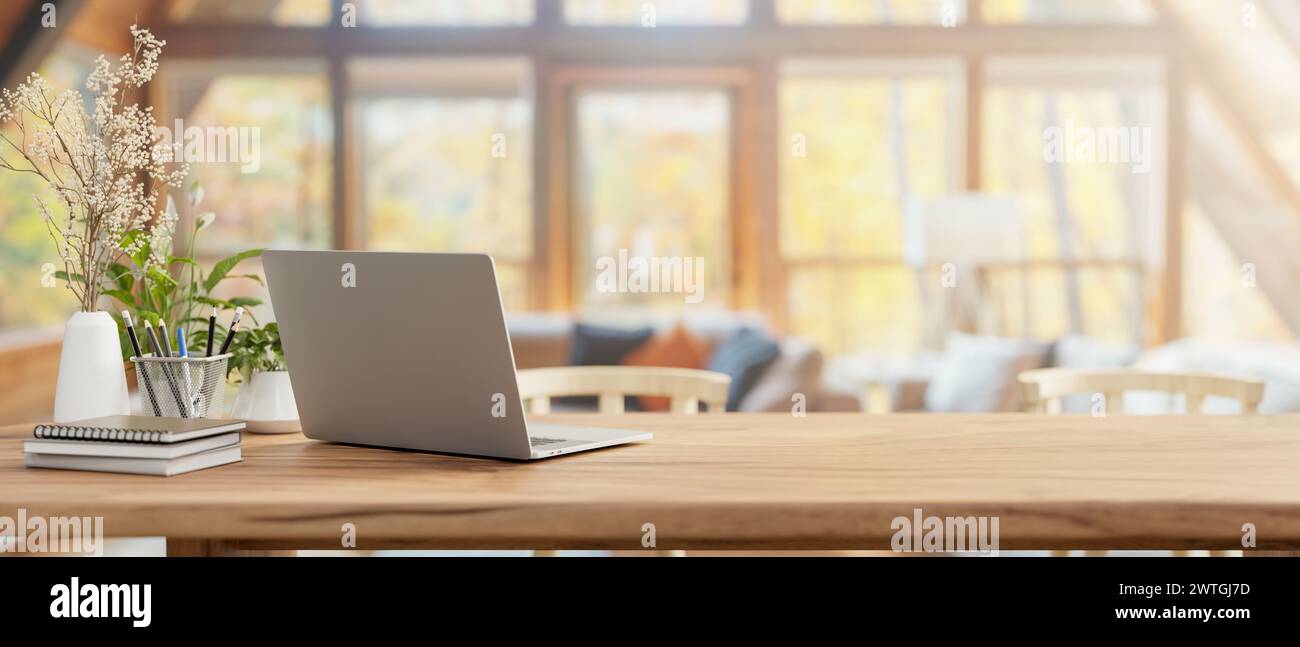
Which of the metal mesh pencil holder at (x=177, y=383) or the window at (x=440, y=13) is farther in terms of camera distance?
the window at (x=440, y=13)

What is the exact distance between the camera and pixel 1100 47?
6.24 meters

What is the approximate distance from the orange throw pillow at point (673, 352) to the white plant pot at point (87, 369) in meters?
3.11

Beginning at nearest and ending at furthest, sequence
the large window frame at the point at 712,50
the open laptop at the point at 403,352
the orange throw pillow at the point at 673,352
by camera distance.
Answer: the open laptop at the point at 403,352 → the orange throw pillow at the point at 673,352 → the large window frame at the point at 712,50

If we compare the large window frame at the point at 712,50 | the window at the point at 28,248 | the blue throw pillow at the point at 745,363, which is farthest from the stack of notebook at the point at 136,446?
the large window frame at the point at 712,50

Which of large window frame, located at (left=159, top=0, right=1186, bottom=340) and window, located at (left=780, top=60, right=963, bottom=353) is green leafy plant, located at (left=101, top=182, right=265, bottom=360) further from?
window, located at (left=780, top=60, right=963, bottom=353)

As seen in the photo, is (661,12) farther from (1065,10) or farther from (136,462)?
(136,462)

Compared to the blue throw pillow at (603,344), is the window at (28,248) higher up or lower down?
higher up

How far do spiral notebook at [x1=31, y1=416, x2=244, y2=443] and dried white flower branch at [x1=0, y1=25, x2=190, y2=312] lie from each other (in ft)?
0.81

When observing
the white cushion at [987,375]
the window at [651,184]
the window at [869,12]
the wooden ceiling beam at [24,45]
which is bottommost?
the white cushion at [987,375]

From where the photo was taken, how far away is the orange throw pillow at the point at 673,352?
4.36 metres

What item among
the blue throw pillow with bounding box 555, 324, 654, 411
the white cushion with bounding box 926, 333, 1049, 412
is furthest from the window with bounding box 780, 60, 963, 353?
the white cushion with bounding box 926, 333, 1049, 412

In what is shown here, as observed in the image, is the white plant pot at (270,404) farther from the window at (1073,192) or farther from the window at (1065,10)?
the window at (1065,10)

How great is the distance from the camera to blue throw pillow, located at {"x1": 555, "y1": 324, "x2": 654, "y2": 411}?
4477 mm
